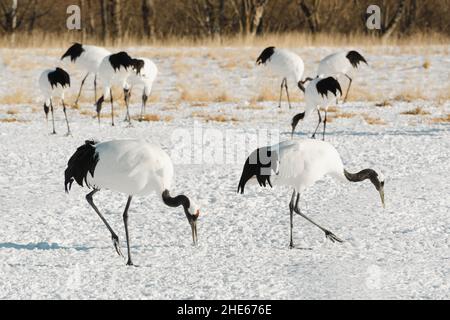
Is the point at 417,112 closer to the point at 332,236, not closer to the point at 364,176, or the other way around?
the point at 364,176

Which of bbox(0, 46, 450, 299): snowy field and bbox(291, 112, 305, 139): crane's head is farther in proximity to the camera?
bbox(291, 112, 305, 139): crane's head

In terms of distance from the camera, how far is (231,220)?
7.63 meters

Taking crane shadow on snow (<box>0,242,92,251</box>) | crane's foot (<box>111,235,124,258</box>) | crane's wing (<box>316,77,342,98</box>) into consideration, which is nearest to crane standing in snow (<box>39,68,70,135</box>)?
crane's wing (<box>316,77,342,98</box>)

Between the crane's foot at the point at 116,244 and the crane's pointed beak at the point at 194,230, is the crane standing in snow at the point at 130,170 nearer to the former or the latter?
the crane's pointed beak at the point at 194,230

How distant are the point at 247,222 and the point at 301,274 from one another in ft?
5.13

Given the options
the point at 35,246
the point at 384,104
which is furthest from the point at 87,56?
the point at 35,246

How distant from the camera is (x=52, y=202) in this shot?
8.30 meters

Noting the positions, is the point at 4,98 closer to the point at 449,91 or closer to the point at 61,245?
the point at 449,91

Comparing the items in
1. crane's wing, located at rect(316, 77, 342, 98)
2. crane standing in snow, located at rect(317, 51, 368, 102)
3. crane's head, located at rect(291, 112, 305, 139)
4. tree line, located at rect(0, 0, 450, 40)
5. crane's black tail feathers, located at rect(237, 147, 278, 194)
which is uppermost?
crane's black tail feathers, located at rect(237, 147, 278, 194)

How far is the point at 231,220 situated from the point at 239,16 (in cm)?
2521

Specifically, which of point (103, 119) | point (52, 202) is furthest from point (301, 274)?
point (103, 119)

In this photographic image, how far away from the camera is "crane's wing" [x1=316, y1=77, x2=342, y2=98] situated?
38.3 ft

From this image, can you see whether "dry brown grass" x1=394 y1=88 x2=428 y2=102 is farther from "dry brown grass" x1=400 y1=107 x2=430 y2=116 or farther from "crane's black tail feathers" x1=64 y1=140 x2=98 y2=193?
"crane's black tail feathers" x1=64 y1=140 x2=98 y2=193

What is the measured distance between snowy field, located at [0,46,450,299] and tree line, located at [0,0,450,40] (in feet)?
60.3
